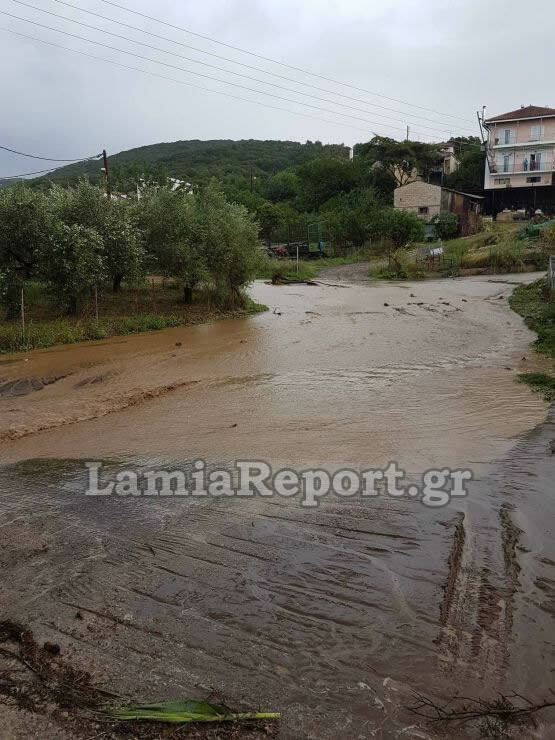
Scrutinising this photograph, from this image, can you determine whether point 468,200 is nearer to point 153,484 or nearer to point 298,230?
point 298,230

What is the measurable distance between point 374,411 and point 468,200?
5044 cm

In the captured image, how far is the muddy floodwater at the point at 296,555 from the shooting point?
319cm

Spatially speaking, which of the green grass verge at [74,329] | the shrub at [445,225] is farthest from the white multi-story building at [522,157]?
the green grass verge at [74,329]

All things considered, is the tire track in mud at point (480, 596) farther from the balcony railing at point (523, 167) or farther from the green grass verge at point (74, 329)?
the balcony railing at point (523, 167)

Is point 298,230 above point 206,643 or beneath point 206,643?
above

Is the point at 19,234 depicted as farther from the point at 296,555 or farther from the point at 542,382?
the point at 296,555

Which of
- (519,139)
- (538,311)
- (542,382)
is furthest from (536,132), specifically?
(542,382)

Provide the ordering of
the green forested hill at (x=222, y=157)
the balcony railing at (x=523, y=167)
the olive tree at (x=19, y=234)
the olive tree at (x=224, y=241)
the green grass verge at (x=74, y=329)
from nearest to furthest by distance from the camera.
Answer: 1. the green grass verge at (x=74, y=329)
2. the olive tree at (x=19, y=234)
3. the olive tree at (x=224, y=241)
4. the balcony railing at (x=523, y=167)
5. the green forested hill at (x=222, y=157)

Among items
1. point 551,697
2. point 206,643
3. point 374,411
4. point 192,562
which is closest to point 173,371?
point 374,411

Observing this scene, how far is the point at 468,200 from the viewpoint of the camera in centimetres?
5381

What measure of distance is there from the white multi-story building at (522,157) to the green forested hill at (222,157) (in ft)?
104

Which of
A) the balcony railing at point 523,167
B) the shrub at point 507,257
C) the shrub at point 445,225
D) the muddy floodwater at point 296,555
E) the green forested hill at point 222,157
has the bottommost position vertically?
the muddy floodwater at point 296,555

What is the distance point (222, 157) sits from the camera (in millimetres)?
96375

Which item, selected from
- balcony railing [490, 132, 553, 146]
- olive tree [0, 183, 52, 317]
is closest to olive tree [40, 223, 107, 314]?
olive tree [0, 183, 52, 317]
